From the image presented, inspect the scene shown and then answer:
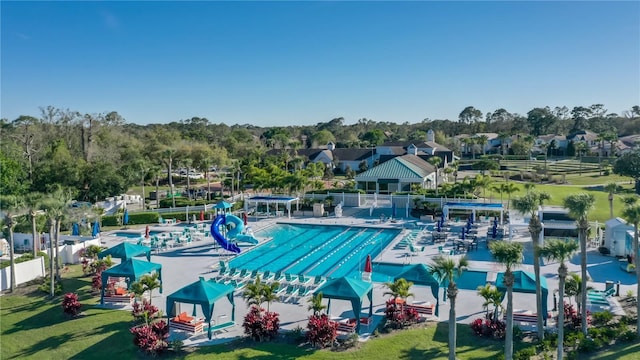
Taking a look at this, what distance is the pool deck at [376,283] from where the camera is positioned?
15.9 meters

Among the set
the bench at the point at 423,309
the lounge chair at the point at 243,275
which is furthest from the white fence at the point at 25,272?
the bench at the point at 423,309

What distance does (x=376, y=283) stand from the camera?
20.1 m

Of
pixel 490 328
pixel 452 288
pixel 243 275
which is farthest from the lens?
pixel 243 275

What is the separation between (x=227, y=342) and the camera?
1426 centimetres

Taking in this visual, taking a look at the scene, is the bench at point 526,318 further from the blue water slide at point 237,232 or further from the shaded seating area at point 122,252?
the blue water slide at point 237,232

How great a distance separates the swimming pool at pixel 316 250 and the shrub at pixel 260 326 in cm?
773

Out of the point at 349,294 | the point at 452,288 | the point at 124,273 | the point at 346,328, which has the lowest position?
the point at 346,328

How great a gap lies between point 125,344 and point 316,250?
13924mm

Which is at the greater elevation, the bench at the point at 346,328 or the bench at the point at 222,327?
the bench at the point at 346,328

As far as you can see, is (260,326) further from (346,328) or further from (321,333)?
(346,328)

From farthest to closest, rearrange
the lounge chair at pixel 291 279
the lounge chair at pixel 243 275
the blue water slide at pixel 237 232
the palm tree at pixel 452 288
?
1. the blue water slide at pixel 237 232
2. the lounge chair at pixel 243 275
3. the lounge chair at pixel 291 279
4. the palm tree at pixel 452 288

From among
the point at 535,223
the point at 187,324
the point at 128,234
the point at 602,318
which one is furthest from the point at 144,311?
the point at 128,234

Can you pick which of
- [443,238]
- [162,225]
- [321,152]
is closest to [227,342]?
[443,238]

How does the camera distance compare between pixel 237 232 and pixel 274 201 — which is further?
pixel 274 201
